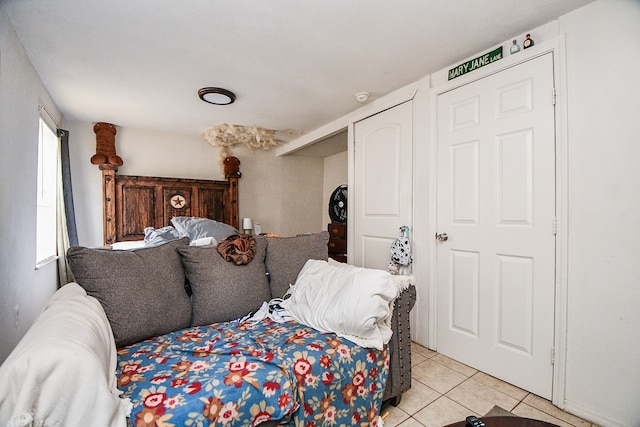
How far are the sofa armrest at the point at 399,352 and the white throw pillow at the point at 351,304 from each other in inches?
4.1

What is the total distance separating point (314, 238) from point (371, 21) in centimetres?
147

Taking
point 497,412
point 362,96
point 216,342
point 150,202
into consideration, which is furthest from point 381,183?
point 150,202

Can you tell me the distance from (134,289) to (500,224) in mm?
2231

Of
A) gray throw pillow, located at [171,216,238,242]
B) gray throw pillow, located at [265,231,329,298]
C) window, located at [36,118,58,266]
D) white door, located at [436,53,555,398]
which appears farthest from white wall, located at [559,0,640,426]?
window, located at [36,118,58,266]

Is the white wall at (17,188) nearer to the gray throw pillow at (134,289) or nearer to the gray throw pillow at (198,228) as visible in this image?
the gray throw pillow at (134,289)

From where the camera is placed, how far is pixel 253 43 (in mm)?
1969

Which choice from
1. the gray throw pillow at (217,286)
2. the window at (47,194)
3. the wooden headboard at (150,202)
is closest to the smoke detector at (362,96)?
the gray throw pillow at (217,286)

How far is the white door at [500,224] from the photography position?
1777 millimetres

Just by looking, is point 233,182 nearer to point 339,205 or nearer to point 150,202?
point 150,202

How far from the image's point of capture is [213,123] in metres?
3.70

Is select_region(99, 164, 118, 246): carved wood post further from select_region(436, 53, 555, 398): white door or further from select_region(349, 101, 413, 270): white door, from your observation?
select_region(436, 53, 555, 398): white door

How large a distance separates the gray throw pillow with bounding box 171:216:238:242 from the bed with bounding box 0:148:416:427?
158 cm

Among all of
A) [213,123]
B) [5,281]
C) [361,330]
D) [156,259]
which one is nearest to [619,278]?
[361,330]

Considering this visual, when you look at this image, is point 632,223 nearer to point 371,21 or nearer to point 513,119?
point 513,119
